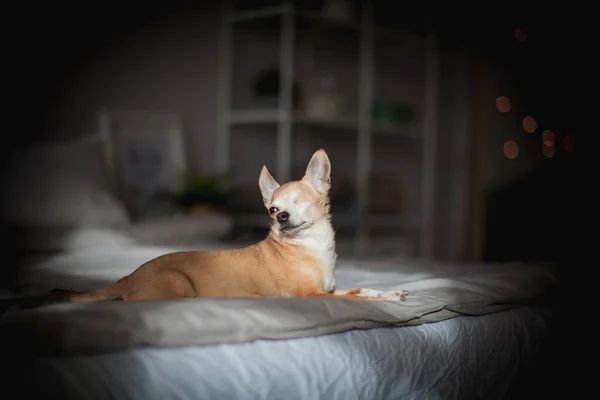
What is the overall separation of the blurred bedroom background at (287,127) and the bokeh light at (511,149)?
0.01 metres

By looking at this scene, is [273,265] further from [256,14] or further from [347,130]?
[347,130]

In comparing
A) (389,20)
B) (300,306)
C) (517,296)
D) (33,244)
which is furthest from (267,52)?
(300,306)

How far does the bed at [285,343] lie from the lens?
91cm

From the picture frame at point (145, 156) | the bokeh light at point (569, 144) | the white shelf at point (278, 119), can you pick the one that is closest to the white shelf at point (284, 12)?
the white shelf at point (278, 119)

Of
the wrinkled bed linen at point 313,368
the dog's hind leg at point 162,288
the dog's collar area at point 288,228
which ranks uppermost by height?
the dog's collar area at point 288,228

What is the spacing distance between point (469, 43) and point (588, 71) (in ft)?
4.64

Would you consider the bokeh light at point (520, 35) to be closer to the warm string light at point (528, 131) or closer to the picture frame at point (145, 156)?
the warm string light at point (528, 131)

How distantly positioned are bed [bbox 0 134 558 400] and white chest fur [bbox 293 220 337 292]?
0.18m

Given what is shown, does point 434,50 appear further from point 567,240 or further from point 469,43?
point 567,240

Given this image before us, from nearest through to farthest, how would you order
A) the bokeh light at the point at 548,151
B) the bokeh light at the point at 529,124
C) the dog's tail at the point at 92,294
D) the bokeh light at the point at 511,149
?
the dog's tail at the point at 92,294 < the bokeh light at the point at 548,151 < the bokeh light at the point at 529,124 < the bokeh light at the point at 511,149

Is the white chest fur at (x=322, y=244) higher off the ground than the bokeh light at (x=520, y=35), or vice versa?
the bokeh light at (x=520, y=35)

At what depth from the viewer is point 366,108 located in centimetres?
427

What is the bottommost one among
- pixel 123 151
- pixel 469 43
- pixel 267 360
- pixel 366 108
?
pixel 267 360

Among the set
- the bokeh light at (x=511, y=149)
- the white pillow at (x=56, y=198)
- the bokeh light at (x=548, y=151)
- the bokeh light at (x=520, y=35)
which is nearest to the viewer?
the white pillow at (x=56, y=198)
